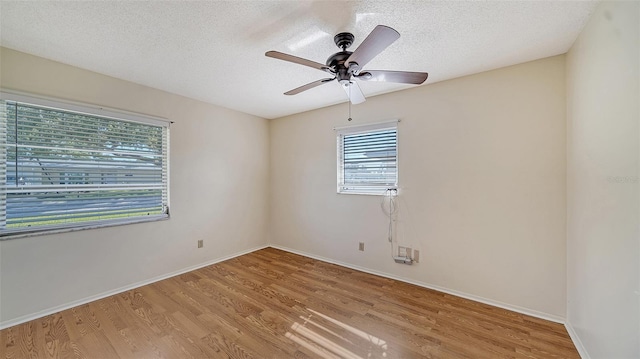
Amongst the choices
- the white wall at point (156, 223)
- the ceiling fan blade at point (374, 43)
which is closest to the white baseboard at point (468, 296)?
the white wall at point (156, 223)

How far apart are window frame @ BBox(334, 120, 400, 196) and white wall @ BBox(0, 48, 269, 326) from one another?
1.56m

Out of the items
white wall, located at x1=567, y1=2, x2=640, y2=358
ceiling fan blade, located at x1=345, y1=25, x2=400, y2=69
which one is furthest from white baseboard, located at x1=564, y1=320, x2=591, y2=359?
ceiling fan blade, located at x1=345, y1=25, x2=400, y2=69

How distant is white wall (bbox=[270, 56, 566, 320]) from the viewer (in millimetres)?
2232

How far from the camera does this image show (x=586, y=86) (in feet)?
5.80

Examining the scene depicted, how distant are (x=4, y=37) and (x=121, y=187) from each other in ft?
5.03

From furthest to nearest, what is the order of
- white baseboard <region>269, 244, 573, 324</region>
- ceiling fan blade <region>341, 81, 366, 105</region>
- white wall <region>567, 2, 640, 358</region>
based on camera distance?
1. white baseboard <region>269, 244, 573, 324</region>
2. ceiling fan blade <region>341, 81, 366, 105</region>
3. white wall <region>567, 2, 640, 358</region>

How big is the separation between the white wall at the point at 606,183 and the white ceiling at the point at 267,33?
323 millimetres

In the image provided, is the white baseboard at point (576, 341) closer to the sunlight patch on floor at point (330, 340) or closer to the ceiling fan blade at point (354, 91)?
the sunlight patch on floor at point (330, 340)

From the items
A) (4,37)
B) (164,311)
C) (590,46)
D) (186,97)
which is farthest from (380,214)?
(4,37)

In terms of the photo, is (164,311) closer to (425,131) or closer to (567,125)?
(425,131)

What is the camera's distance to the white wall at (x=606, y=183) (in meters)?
1.27

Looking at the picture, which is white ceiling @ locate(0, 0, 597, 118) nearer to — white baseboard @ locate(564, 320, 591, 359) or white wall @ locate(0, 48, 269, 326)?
white wall @ locate(0, 48, 269, 326)

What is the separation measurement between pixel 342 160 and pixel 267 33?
2.16 metres

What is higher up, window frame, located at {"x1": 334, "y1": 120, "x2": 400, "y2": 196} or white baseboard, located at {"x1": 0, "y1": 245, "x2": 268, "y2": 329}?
window frame, located at {"x1": 334, "y1": 120, "x2": 400, "y2": 196}
